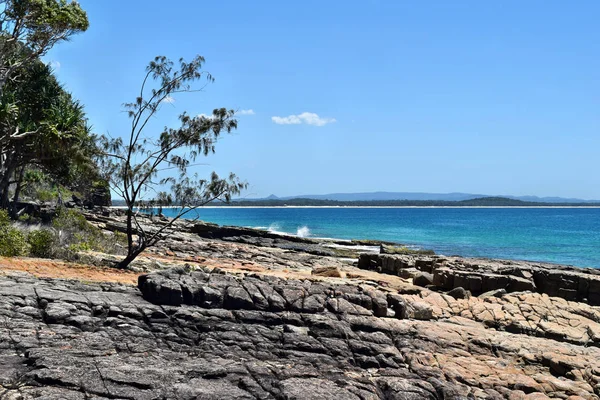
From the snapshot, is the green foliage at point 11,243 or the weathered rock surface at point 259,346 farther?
the green foliage at point 11,243

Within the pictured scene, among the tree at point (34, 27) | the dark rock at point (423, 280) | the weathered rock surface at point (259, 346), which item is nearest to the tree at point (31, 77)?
the tree at point (34, 27)

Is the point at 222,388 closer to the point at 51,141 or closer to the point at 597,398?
the point at 597,398

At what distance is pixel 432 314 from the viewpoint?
53.2 ft

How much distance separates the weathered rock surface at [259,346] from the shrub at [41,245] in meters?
7.66

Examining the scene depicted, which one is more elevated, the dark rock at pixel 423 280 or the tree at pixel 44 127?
the tree at pixel 44 127

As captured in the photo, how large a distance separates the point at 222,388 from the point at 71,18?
2125 centimetres

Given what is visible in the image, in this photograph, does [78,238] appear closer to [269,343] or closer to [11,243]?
[11,243]

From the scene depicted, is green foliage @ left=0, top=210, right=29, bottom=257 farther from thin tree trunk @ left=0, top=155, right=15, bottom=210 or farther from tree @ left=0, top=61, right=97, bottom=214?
thin tree trunk @ left=0, top=155, right=15, bottom=210

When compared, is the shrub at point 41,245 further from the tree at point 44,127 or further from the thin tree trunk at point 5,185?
the thin tree trunk at point 5,185

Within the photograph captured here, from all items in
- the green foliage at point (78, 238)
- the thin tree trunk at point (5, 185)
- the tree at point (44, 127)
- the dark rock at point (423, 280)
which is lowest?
the dark rock at point (423, 280)

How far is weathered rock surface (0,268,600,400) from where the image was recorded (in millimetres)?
9500

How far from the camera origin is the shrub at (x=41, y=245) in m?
20.6

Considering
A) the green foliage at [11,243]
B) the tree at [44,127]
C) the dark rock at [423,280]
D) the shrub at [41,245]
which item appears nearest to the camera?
the green foliage at [11,243]

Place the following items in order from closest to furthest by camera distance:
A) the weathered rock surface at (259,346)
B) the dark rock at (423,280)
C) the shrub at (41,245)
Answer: the weathered rock surface at (259,346) → the shrub at (41,245) → the dark rock at (423,280)
